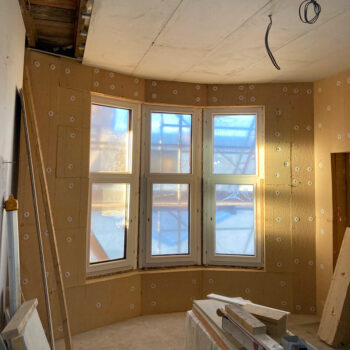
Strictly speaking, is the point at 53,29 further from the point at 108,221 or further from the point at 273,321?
the point at 273,321


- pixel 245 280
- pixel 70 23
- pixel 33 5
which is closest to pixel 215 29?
pixel 70 23

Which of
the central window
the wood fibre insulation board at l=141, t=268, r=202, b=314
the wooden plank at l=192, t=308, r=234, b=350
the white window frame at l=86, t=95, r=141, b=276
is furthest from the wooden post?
the wood fibre insulation board at l=141, t=268, r=202, b=314

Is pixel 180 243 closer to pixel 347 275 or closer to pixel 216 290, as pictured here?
pixel 216 290

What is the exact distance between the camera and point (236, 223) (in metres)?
3.83

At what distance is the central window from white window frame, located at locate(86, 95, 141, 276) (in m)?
0.01

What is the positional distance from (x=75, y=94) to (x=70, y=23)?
2.25 feet

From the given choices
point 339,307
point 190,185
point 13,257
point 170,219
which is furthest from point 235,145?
point 13,257

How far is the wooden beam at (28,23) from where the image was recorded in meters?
2.27

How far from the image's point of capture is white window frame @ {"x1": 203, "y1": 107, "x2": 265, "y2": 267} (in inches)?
148

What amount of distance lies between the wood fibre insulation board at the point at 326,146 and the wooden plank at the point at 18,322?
9.86ft

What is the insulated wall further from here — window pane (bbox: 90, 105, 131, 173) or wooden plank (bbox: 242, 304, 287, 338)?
wooden plank (bbox: 242, 304, 287, 338)

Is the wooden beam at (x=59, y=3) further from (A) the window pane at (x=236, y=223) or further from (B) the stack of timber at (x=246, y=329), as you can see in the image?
(A) the window pane at (x=236, y=223)

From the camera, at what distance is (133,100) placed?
3.57 meters

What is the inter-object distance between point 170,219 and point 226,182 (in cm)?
81
